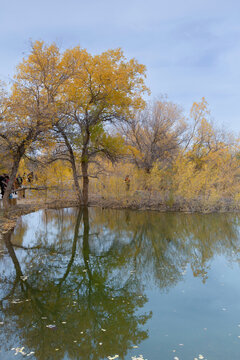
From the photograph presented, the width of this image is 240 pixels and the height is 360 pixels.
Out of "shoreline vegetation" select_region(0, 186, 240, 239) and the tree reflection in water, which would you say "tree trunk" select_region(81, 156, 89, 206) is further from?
the tree reflection in water

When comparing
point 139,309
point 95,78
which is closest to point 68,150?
point 95,78

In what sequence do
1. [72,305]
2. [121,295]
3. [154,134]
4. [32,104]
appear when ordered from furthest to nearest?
[154,134] < [32,104] < [121,295] < [72,305]

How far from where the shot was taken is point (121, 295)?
20.7 feet

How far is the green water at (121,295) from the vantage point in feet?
14.8

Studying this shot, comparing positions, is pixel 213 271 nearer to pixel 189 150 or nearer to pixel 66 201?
pixel 66 201

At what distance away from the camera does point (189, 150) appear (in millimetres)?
23062

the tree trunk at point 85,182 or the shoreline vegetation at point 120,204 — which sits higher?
the tree trunk at point 85,182

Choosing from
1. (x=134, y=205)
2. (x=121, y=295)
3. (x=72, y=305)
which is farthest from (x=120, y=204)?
(x=72, y=305)

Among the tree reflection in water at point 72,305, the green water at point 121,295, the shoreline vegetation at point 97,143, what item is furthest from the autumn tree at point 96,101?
the tree reflection in water at point 72,305

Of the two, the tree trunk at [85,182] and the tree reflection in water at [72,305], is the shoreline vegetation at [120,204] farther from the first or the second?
the tree reflection in water at [72,305]

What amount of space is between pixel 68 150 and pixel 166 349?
15.9 meters

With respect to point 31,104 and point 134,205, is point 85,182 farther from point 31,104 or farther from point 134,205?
point 31,104

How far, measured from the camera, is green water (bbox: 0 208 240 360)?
178 inches

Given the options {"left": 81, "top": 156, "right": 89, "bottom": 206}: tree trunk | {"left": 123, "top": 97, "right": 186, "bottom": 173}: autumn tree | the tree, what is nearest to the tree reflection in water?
the tree
